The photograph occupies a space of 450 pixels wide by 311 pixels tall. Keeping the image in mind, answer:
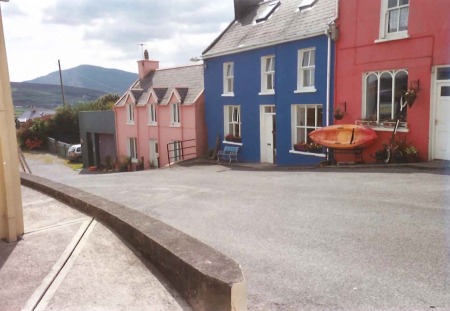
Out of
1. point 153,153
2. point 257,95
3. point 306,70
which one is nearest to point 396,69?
point 306,70

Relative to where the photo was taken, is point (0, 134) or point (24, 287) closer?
point (24, 287)

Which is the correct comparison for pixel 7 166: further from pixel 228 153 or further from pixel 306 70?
pixel 228 153

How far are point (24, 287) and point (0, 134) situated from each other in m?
2.03

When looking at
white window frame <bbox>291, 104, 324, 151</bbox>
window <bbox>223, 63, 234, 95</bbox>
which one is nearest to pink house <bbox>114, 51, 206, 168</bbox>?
window <bbox>223, 63, 234, 95</bbox>

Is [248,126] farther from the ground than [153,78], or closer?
closer

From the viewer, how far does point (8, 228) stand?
5117 mm

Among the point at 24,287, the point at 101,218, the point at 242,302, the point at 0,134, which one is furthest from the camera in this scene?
the point at 101,218

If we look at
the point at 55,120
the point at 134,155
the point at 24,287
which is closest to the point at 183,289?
the point at 24,287

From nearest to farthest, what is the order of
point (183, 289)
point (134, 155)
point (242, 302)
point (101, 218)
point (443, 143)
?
point (242, 302) < point (183, 289) < point (101, 218) < point (443, 143) < point (134, 155)

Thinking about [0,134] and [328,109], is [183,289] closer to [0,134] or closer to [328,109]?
[0,134]

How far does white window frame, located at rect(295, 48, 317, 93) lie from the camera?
53.7 feet

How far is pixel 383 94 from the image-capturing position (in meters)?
13.8

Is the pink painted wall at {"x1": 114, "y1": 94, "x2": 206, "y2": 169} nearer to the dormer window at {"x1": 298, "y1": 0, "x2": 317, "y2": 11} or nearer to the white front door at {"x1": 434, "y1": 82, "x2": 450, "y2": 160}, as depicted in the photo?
the dormer window at {"x1": 298, "y1": 0, "x2": 317, "y2": 11}

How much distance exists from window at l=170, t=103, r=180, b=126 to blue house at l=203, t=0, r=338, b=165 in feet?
8.75
